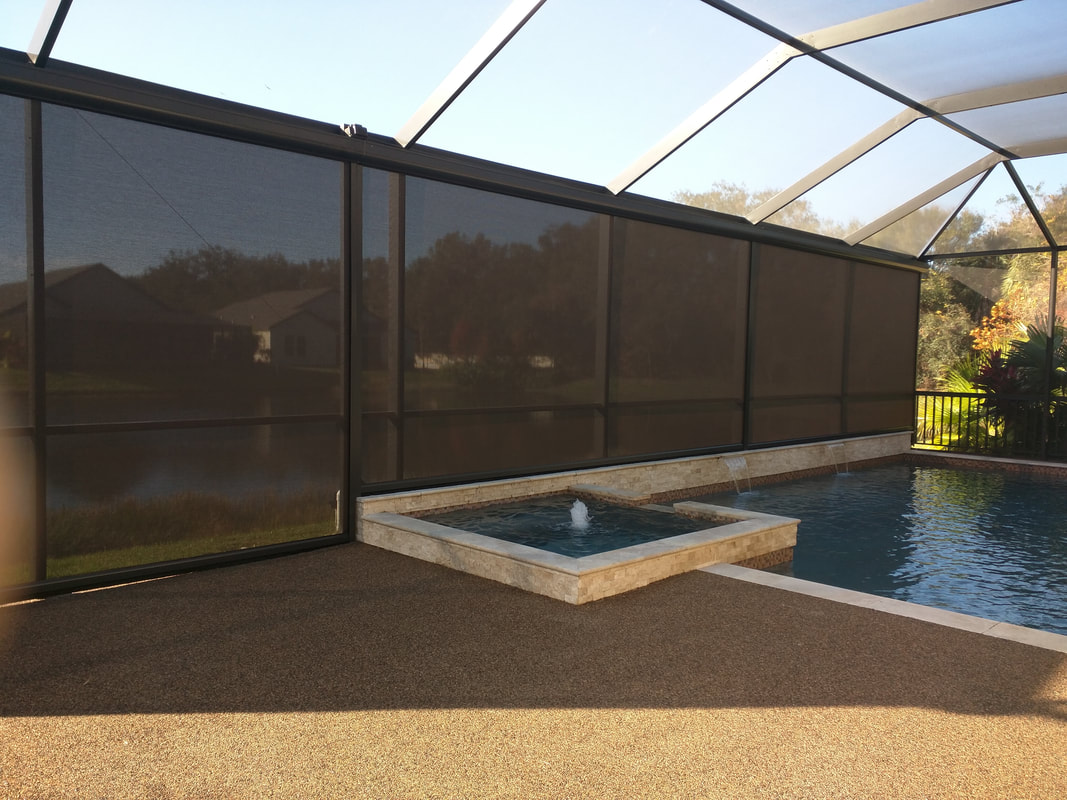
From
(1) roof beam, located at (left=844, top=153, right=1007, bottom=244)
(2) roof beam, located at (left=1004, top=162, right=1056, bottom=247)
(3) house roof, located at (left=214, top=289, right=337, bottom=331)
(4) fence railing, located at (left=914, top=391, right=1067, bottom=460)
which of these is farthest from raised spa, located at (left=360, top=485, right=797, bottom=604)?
(4) fence railing, located at (left=914, top=391, right=1067, bottom=460)

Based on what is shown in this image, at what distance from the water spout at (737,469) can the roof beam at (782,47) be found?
11.5ft

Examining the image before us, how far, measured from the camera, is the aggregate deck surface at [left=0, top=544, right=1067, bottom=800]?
2.46 m

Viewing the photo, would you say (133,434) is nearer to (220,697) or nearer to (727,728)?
(220,697)

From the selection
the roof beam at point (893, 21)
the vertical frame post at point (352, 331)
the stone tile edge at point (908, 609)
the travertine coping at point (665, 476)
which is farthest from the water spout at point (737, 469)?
the vertical frame post at point (352, 331)

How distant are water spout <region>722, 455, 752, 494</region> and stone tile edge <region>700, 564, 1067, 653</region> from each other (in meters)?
3.97

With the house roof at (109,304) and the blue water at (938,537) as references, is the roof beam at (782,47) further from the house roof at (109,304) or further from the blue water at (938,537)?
the house roof at (109,304)

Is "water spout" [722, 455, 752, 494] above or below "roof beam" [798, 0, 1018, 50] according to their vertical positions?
below

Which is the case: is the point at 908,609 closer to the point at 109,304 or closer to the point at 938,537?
the point at 938,537

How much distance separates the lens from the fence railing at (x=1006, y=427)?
422 inches

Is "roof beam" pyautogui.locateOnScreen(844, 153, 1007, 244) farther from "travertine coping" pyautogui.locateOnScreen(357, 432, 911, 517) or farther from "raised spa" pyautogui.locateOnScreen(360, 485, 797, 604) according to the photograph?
"raised spa" pyautogui.locateOnScreen(360, 485, 797, 604)

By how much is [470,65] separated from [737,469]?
18.7 feet

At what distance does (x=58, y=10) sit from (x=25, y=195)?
954 mm

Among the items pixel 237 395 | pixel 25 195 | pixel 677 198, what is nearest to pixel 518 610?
pixel 237 395

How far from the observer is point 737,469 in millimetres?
9008
